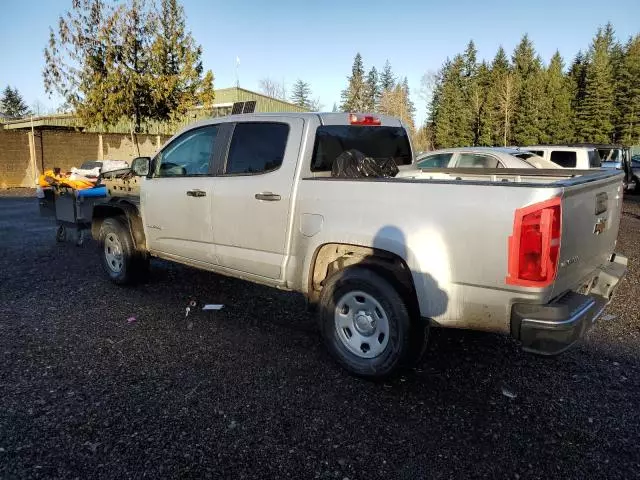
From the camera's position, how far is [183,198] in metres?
4.80

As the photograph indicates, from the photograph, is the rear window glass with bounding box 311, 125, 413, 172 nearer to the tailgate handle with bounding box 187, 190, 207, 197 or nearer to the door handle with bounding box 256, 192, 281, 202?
the door handle with bounding box 256, 192, 281, 202

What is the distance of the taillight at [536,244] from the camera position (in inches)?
103

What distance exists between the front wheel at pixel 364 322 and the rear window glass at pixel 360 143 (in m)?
1.07

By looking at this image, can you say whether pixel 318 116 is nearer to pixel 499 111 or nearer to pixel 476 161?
pixel 476 161

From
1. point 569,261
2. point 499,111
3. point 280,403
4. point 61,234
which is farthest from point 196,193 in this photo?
point 499,111

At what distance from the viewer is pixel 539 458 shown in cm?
261

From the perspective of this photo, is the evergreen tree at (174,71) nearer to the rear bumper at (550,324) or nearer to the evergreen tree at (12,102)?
the rear bumper at (550,324)

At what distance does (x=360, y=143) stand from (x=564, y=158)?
10.5 meters

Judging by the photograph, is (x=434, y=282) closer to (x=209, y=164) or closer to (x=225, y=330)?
(x=225, y=330)

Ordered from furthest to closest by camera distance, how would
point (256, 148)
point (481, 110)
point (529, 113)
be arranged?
point (481, 110), point (529, 113), point (256, 148)

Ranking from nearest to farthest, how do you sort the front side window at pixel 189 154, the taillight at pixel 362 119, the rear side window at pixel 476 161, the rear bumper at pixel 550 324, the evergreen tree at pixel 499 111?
the rear bumper at pixel 550 324 < the taillight at pixel 362 119 < the front side window at pixel 189 154 < the rear side window at pixel 476 161 < the evergreen tree at pixel 499 111

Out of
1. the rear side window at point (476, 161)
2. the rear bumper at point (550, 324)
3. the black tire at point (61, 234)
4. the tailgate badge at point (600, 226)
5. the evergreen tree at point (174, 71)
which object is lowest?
the black tire at point (61, 234)

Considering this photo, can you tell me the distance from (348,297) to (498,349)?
5.17 ft

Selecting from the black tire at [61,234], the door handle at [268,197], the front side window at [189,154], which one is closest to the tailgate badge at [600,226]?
the door handle at [268,197]
